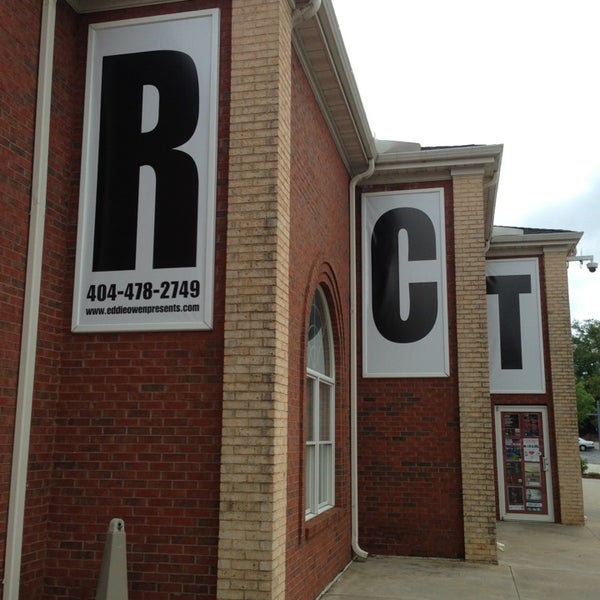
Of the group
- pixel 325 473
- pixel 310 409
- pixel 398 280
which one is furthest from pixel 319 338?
pixel 398 280

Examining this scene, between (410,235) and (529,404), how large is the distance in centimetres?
599

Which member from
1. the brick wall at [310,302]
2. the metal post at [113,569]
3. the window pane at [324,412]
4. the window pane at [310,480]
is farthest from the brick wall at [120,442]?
the window pane at [324,412]

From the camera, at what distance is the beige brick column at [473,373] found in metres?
9.91

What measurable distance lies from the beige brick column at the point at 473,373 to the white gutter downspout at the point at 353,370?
4.93ft

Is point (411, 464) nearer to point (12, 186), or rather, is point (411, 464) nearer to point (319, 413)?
point (319, 413)

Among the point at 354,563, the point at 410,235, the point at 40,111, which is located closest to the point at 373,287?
the point at 410,235

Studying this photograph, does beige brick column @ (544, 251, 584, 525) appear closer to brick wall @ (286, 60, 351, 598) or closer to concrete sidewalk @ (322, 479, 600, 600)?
concrete sidewalk @ (322, 479, 600, 600)

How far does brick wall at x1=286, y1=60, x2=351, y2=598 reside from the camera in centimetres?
693

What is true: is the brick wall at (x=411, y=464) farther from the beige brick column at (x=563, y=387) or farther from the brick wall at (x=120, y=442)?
the beige brick column at (x=563, y=387)

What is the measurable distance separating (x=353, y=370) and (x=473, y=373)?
1755 millimetres

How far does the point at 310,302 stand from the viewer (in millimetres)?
7707

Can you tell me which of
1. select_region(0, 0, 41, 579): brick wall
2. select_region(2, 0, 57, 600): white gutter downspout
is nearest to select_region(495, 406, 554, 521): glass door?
select_region(2, 0, 57, 600): white gutter downspout

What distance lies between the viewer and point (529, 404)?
49.0ft

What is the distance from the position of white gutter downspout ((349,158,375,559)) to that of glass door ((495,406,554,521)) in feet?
19.6
